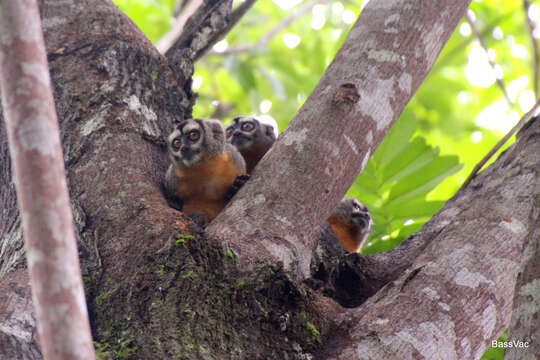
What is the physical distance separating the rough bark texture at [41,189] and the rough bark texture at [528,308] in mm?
1281

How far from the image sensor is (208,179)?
16.7ft

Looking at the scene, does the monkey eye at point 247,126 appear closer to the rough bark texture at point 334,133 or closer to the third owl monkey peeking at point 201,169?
the third owl monkey peeking at point 201,169

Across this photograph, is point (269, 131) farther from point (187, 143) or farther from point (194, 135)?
point (187, 143)

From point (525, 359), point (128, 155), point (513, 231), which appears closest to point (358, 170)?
point (513, 231)

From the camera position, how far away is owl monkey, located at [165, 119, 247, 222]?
15.0ft

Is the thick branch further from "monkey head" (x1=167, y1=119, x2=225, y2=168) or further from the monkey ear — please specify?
the monkey ear

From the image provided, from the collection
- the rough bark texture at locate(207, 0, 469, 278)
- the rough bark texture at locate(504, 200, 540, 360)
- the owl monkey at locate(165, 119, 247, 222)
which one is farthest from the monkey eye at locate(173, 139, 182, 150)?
the rough bark texture at locate(504, 200, 540, 360)

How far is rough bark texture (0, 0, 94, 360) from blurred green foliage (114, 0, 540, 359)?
352 centimetres

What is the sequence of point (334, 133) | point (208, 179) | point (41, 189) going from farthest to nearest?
point (208, 179) → point (334, 133) → point (41, 189)

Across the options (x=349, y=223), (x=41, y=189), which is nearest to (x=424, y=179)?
(x=349, y=223)

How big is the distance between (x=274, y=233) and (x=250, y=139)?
3943 mm

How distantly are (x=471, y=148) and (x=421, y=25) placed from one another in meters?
3.47

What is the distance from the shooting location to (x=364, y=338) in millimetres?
2557

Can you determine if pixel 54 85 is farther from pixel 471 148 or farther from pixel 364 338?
pixel 471 148
